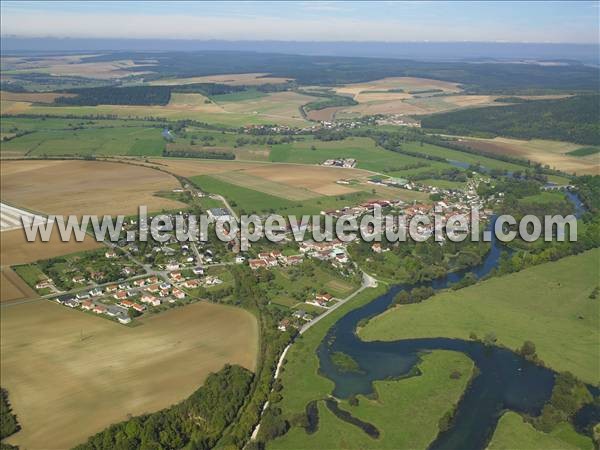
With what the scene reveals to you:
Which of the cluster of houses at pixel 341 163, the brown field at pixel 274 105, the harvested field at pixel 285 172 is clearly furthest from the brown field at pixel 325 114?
the harvested field at pixel 285 172

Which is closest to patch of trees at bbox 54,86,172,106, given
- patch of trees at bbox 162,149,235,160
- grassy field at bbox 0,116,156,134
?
grassy field at bbox 0,116,156,134

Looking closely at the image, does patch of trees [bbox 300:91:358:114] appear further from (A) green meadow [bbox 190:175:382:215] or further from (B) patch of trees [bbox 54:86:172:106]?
(A) green meadow [bbox 190:175:382:215]

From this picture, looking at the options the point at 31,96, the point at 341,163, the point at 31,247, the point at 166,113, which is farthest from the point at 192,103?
the point at 31,247

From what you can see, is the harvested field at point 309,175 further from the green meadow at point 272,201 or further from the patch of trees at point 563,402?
the patch of trees at point 563,402

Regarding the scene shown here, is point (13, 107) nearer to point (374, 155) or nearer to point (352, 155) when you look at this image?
point (352, 155)

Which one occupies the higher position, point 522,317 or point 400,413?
point 522,317
